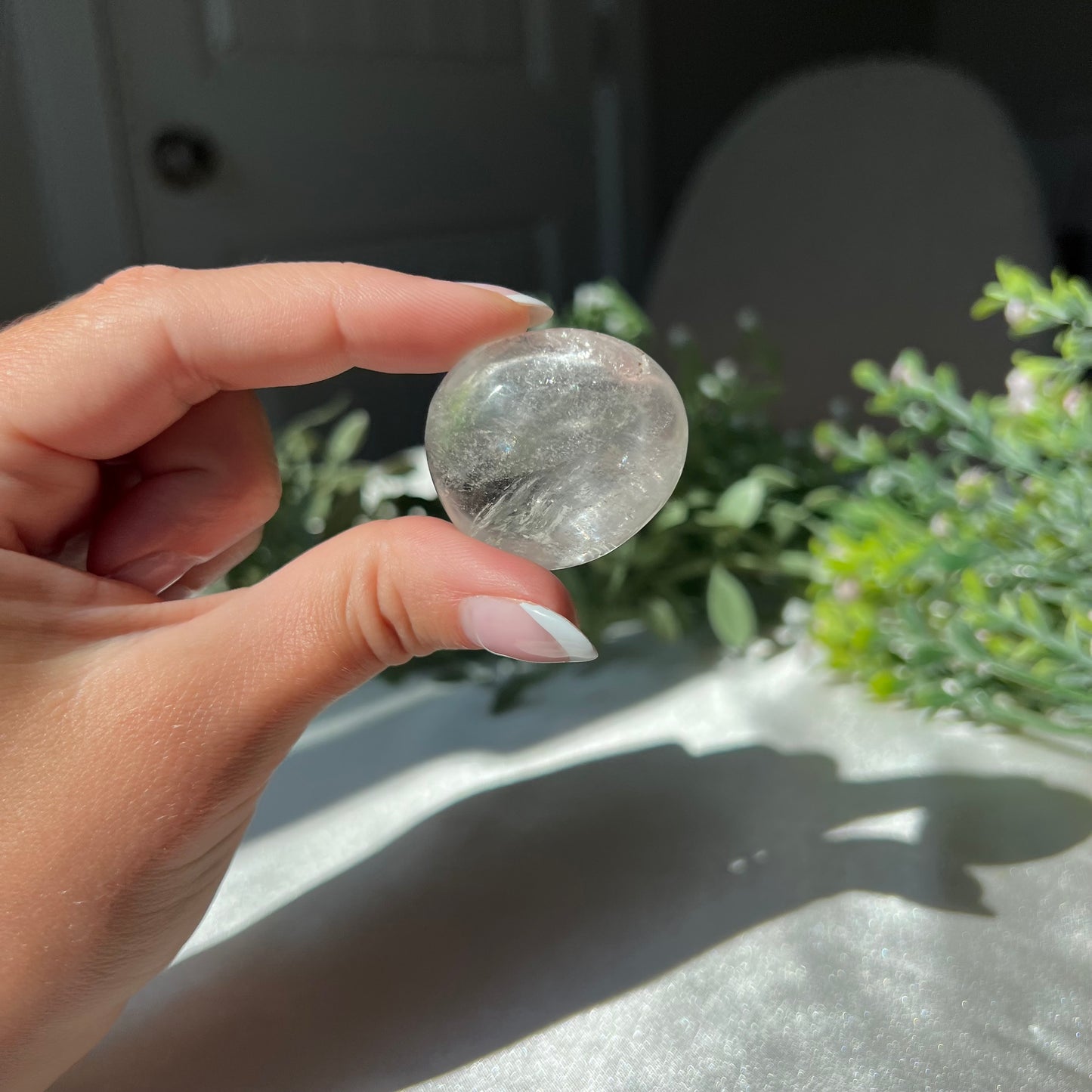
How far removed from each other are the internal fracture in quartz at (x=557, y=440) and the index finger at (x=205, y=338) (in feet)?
0.22

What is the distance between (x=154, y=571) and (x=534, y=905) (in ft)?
1.02

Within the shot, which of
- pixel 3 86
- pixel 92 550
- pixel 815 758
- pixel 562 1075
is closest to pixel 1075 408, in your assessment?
pixel 815 758

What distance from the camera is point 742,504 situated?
0.77 meters

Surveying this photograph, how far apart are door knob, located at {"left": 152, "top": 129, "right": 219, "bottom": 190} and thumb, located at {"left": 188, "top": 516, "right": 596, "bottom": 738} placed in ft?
3.87

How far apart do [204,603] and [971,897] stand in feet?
1.46

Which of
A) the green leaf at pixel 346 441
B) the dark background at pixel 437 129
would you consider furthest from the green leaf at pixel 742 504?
the dark background at pixel 437 129

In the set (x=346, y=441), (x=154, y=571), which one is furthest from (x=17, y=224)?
(x=154, y=571)

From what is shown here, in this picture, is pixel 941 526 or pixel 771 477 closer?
pixel 941 526

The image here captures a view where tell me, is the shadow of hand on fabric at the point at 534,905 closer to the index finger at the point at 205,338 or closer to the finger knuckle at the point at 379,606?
the finger knuckle at the point at 379,606

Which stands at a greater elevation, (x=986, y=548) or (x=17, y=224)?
(x=17, y=224)

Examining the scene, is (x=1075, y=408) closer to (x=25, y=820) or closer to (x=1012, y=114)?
(x=25, y=820)

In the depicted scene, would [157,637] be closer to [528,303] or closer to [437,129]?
[528,303]

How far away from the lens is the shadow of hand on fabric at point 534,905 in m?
0.44

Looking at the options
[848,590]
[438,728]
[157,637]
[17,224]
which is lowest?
[438,728]
